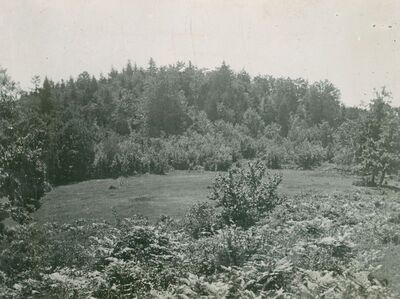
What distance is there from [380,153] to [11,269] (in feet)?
104

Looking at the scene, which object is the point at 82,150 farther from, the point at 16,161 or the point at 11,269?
the point at 11,269

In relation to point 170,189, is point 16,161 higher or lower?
higher

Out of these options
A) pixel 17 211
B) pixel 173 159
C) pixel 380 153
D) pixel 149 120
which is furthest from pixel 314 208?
pixel 149 120

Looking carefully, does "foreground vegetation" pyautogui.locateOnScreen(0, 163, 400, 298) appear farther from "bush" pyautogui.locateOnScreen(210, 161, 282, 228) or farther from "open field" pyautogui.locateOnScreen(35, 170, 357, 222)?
"open field" pyautogui.locateOnScreen(35, 170, 357, 222)

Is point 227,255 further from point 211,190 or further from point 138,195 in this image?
point 138,195

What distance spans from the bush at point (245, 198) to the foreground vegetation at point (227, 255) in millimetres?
41

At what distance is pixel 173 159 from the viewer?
51.8 meters

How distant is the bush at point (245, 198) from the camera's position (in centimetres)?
1912

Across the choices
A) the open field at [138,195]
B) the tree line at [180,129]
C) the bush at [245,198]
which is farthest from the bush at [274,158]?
the bush at [245,198]

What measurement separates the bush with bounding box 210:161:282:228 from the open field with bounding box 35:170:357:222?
224 inches

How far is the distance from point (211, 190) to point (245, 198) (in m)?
11.2

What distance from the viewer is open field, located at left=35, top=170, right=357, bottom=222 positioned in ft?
91.2

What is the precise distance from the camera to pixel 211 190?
3047 cm

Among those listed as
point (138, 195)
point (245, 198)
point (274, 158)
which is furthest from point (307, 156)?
point (245, 198)
